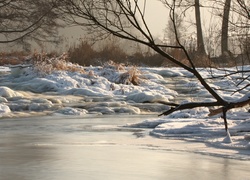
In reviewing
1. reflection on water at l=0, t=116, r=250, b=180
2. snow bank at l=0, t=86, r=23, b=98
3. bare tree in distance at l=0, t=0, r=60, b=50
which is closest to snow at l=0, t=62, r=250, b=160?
snow bank at l=0, t=86, r=23, b=98

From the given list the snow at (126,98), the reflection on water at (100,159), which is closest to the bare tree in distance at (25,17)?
the snow at (126,98)

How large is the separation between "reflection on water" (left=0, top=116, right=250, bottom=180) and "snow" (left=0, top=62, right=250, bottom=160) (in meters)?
0.78

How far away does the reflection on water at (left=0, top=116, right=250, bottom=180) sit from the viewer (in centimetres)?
607

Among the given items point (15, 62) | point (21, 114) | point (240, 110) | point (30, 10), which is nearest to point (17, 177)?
point (240, 110)

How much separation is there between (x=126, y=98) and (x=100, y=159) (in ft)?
37.2

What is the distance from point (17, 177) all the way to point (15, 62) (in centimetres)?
1882

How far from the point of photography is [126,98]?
18375 millimetres

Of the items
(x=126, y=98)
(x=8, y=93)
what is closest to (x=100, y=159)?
(x=8, y=93)

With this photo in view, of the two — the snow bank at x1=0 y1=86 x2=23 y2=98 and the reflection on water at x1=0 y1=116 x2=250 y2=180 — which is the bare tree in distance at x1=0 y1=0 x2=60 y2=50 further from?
the reflection on water at x1=0 y1=116 x2=250 y2=180

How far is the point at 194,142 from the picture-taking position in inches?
345

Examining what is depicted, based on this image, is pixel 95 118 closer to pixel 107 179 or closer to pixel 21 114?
pixel 21 114

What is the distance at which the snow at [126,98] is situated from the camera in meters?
9.91

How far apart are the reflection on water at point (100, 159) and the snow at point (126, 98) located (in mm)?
780

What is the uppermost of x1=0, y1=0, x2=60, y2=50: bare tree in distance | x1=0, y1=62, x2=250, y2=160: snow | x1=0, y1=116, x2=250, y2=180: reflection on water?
x1=0, y1=0, x2=60, y2=50: bare tree in distance
